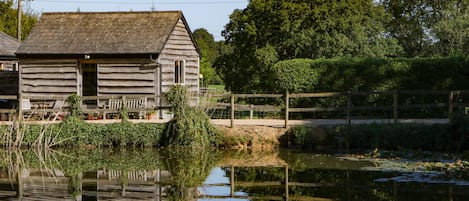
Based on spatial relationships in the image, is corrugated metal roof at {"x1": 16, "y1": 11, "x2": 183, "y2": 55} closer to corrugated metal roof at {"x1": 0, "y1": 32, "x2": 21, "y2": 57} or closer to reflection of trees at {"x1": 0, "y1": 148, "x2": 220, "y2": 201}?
corrugated metal roof at {"x1": 0, "y1": 32, "x2": 21, "y2": 57}

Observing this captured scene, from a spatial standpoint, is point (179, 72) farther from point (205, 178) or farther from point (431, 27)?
point (431, 27)

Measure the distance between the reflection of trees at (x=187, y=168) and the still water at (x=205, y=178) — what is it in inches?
0.8

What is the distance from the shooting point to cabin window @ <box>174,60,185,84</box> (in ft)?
97.1

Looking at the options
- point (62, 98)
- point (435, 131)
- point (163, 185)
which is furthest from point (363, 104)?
point (163, 185)

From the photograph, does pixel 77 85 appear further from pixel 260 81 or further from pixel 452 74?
pixel 452 74

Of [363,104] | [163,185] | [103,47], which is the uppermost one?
[103,47]

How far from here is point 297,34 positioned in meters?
33.4

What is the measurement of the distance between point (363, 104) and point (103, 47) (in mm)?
9889

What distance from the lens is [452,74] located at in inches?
999

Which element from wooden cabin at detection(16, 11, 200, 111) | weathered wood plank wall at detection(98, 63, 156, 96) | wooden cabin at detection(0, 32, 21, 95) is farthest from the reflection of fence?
wooden cabin at detection(0, 32, 21, 95)

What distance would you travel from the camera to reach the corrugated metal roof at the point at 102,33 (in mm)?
27594

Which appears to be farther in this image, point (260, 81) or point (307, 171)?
point (260, 81)

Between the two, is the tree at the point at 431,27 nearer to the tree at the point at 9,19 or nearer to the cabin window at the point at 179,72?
the cabin window at the point at 179,72

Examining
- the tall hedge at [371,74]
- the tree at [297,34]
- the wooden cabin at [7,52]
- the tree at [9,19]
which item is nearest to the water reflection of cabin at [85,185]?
the tall hedge at [371,74]
